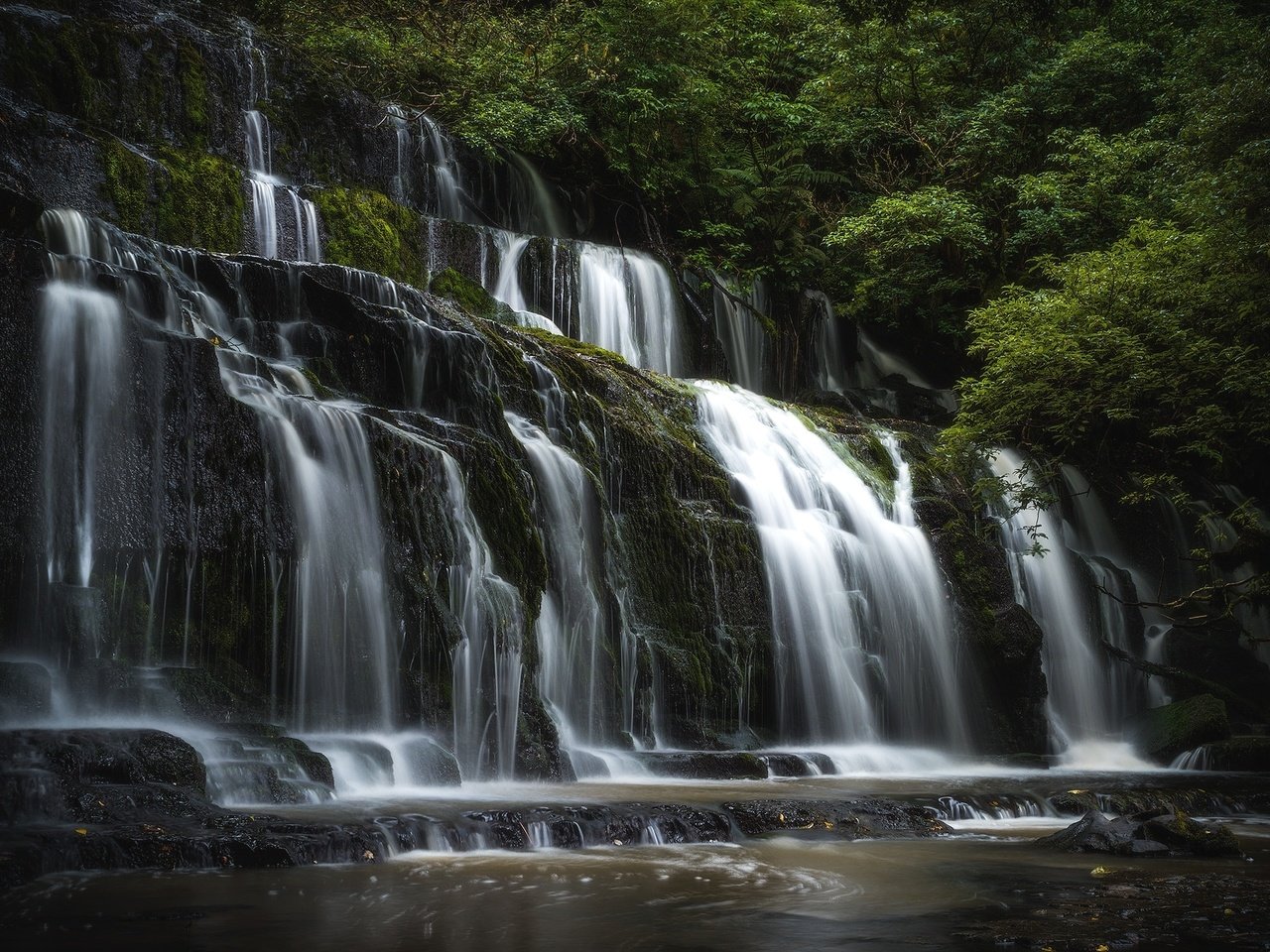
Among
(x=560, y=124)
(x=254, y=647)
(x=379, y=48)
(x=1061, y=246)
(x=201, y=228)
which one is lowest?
(x=254, y=647)

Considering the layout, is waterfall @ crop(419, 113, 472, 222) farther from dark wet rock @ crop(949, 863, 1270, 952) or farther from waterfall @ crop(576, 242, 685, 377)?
dark wet rock @ crop(949, 863, 1270, 952)

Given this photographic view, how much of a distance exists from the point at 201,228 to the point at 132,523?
7886 millimetres

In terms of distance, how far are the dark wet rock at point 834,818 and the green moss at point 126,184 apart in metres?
11.2

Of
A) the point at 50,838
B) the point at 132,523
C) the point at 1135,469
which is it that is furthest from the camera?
the point at 1135,469

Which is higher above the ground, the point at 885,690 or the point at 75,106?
the point at 75,106

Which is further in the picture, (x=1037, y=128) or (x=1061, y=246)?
(x=1037, y=128)

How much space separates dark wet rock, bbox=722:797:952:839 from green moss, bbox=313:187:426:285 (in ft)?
37.2

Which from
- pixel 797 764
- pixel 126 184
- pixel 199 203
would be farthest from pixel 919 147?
pixel 797 764

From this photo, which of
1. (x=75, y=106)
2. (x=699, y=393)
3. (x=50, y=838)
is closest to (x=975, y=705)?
(x=699, y=393)

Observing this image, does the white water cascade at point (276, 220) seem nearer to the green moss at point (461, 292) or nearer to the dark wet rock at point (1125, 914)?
the green moss at point (461, 292)

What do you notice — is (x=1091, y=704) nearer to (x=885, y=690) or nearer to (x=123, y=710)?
(x=885, y=690)

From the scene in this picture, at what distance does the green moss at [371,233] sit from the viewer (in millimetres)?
16484

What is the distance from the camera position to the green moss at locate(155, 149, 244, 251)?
14750 mm

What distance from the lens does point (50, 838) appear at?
5207 mm
